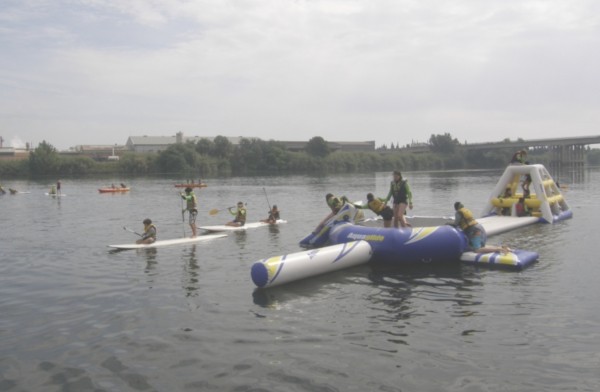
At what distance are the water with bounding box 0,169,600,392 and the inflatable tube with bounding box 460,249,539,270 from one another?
0.36 m

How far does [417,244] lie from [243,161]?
109221mm

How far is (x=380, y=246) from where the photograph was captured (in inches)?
604

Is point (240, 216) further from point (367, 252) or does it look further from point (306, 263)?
point (306, 263)

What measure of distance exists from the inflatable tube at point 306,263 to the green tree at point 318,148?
119064 mm

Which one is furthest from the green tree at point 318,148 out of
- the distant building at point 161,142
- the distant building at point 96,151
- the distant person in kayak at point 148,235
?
the distant person in kayak at point 148,235

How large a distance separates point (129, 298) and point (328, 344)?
17.5 ft

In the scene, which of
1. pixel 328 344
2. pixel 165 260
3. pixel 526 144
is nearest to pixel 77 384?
pixel 328 344

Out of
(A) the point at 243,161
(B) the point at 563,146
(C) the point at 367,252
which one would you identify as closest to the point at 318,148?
(A) the point at 243,161

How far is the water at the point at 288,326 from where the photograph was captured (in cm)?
785

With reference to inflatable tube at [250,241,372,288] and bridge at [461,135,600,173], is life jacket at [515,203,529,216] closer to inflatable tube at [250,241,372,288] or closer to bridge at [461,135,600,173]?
inflatable tube at [250,241,372,288]

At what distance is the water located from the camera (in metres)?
7.85

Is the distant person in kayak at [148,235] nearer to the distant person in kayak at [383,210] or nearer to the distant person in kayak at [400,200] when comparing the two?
the distant person in kayak at [383,210]

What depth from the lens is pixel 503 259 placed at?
1469 centimetres

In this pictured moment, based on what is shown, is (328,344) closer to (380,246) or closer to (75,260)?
(380,246)
